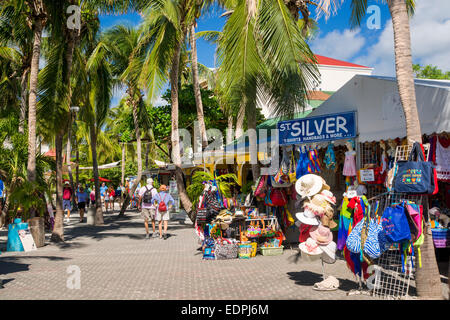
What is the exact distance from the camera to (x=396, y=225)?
563 centimetres

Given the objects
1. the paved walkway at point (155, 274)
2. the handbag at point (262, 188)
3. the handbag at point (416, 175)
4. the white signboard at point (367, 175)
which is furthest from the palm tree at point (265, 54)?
the handbag at point (416, 175)

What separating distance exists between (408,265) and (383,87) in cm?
349

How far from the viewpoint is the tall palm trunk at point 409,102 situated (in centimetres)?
586

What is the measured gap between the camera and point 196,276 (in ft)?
26.2

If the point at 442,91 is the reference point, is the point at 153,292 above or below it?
below

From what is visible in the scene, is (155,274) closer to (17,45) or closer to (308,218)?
(308,218)

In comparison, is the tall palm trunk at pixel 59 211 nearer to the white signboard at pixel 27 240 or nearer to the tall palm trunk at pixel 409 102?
the white signboard at pixel 27 240

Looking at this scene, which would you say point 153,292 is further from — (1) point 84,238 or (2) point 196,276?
(1) point 84,238

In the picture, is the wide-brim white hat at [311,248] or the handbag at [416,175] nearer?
the handbag at [416,175]

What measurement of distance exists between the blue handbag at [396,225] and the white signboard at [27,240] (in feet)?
31.6

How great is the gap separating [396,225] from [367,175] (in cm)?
295

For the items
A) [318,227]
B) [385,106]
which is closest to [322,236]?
[318,227]
